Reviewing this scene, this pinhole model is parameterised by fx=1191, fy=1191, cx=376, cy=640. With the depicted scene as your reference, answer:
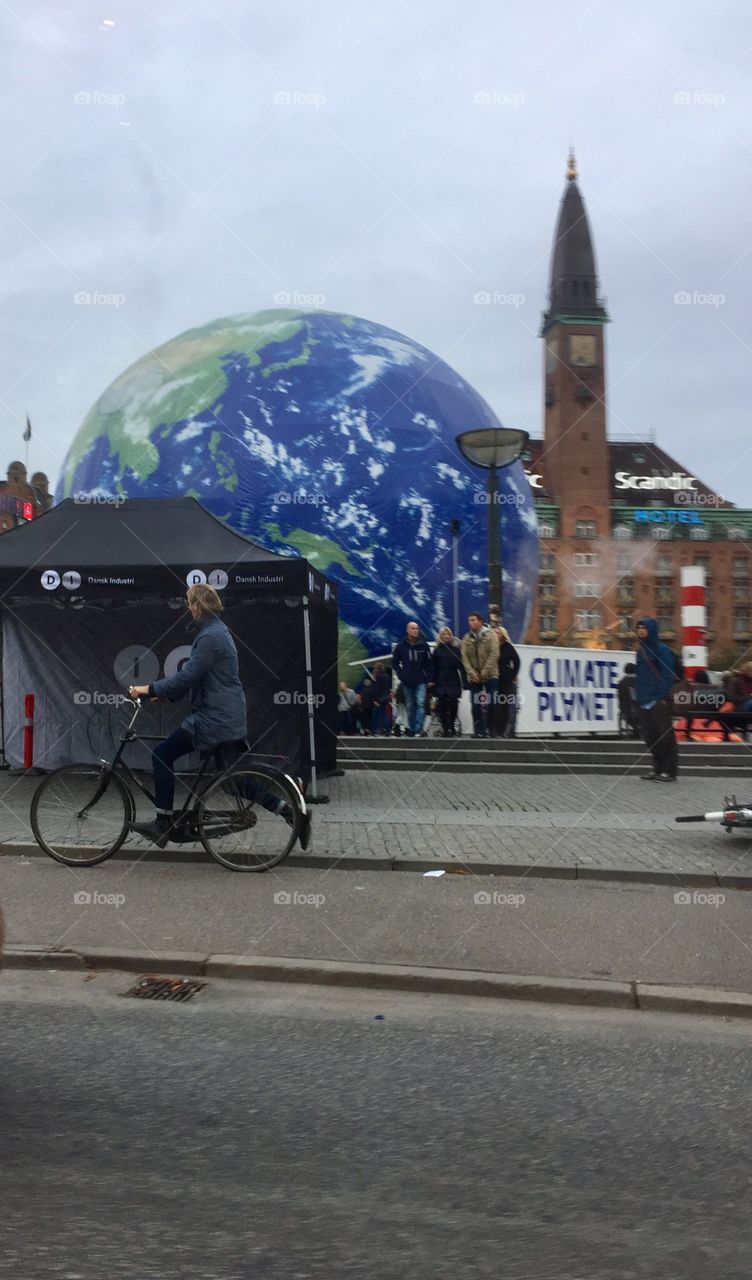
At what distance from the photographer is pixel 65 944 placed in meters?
6.00

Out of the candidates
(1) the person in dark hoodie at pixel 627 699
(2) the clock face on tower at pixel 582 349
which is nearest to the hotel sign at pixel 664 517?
(2) the clock face on tower at pixel 582 349

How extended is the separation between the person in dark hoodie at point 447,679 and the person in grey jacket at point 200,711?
8.65m

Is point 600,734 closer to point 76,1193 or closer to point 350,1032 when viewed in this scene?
point 350,1032

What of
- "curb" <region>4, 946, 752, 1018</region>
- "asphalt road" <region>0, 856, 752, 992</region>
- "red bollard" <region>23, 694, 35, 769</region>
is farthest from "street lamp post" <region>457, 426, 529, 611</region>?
"curb" <region>4, 946, 752, 1018</region>

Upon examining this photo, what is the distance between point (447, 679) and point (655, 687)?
3.87 meters

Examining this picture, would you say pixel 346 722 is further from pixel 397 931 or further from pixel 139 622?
pixel 397 931

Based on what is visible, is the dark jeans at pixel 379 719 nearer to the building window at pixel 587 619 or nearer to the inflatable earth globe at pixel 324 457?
the inflatable earth globe at pixel 324 457

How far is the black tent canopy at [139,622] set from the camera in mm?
11641

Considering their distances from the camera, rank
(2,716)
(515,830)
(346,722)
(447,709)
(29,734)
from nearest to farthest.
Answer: (515,830)
(29,734)
(2,716)
(447,709)
(346,722)

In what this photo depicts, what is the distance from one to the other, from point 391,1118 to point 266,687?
8.32 m

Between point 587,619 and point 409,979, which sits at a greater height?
point 587,619

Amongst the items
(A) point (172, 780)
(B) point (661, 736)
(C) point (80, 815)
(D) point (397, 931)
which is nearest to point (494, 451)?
(B) point (661, 736)

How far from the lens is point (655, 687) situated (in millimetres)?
13547

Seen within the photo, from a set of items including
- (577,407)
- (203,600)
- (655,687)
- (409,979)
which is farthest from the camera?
(577,407)
